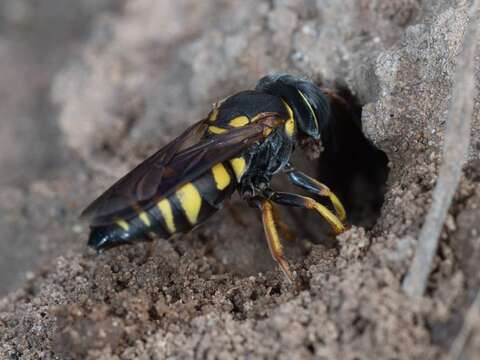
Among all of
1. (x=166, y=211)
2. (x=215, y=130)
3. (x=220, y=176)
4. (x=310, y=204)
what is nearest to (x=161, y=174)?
(x=166, y=211)

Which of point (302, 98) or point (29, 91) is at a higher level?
point (29, 91)

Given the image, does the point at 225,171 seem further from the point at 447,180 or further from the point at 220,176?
the point at 447,180

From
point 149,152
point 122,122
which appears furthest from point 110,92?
point 149,152

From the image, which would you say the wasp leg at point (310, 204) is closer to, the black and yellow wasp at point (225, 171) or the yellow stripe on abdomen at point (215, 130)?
the black and yellow wasp at point (225, 171)

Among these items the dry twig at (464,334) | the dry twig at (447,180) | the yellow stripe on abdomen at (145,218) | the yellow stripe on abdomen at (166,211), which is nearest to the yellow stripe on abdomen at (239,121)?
the yellow stripe on abdomen at (166,211)

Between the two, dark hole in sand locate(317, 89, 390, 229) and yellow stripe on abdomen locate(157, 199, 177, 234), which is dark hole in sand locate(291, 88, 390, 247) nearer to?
dark hole in sand locate(317, 89, 390, 229)

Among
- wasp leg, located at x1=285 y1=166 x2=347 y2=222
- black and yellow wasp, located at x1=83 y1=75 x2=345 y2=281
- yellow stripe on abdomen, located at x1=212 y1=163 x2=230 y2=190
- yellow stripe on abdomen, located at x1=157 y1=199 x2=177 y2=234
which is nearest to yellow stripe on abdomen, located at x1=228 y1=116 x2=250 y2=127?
black and yellow wasp, located at x1=83 y1=75 x2=345 y2=281
